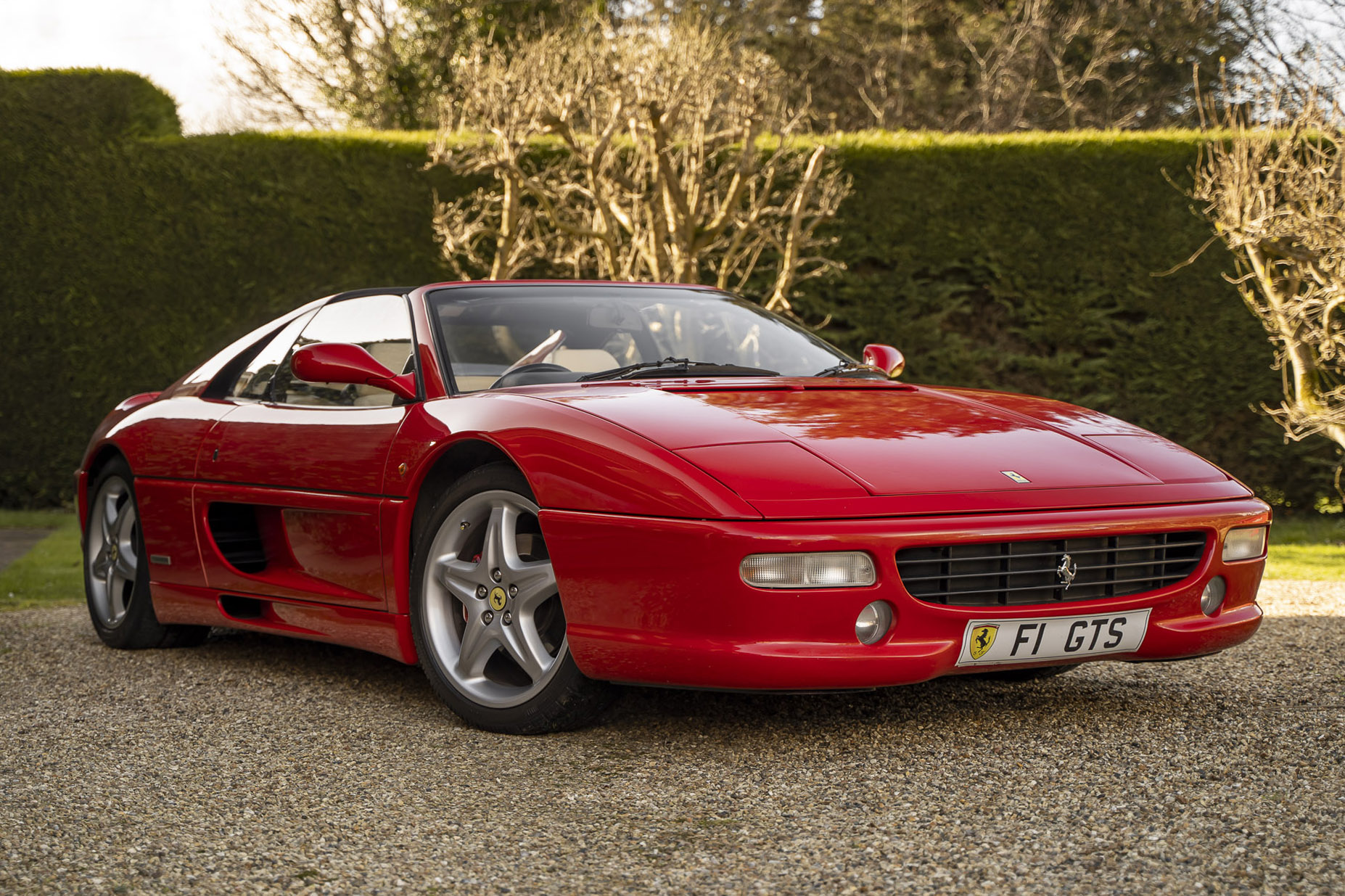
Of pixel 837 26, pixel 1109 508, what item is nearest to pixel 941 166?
pixel 1109 508

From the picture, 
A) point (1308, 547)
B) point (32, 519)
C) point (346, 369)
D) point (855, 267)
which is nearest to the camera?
point (346, 369)

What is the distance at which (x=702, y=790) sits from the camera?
288 cm

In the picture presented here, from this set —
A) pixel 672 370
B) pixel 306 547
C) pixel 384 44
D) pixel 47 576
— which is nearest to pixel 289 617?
pixel 306 547

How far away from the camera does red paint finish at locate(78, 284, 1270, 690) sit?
9.70ft

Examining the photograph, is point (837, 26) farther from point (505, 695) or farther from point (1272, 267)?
point (505, 695)

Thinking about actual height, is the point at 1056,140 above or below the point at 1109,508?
above

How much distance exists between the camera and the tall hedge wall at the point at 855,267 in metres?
10.4

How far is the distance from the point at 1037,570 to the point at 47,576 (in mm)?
6164

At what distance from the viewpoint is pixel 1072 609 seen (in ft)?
10.2

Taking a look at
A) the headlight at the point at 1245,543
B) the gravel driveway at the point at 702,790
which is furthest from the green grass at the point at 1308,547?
the headlight at the point at 1245,543

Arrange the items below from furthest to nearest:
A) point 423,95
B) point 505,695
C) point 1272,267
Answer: point 423,95 → point 1272,267 → point 505,695

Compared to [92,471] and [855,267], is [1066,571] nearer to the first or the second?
[92,471]

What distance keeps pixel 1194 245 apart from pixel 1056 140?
53.3 inches

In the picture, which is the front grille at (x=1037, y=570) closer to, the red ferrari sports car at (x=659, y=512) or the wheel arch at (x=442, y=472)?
the red ferrari sports car at (x=659, y=512)
